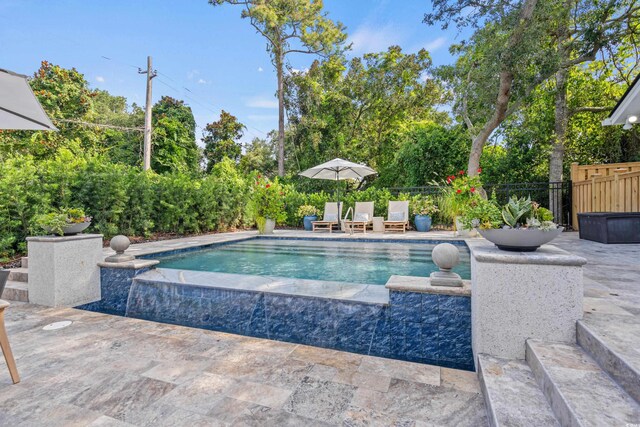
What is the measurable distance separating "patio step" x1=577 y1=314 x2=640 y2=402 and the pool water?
212 centimetres

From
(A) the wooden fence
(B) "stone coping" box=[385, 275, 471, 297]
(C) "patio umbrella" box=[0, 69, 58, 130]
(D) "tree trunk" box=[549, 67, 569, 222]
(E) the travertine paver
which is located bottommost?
(E) the travertine paver

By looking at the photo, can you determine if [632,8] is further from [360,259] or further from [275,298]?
[275,298]

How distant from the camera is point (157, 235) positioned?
8297 millimetres

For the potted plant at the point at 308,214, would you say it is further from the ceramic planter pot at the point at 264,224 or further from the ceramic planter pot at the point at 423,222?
the ceramic planter pot at the point at 423,222

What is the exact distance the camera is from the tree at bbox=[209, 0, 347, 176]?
1703cm

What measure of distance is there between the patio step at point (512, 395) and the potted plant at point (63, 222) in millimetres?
4716

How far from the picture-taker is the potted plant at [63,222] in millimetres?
3904

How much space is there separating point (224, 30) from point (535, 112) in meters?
15.8

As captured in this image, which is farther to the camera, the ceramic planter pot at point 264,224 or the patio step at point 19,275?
the ceramic planter pot at point 264,224

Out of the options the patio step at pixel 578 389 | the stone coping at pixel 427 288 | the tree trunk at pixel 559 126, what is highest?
the tree trunk at pixel 559 126

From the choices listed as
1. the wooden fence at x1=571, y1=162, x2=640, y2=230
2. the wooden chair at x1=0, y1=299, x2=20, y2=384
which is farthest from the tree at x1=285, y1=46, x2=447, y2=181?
the wooden chair at x1=0, y1=299, x2=20, y2=384

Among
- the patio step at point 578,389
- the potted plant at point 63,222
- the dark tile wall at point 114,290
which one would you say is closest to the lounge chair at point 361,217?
the dark tile wall at point 114,290

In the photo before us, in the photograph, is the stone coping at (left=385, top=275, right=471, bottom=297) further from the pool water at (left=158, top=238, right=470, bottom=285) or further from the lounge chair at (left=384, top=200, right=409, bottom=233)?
the lounge chair at (left=384, top=200, right=409, bottom=233)

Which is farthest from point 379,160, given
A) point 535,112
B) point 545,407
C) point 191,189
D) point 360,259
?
point 545,407
